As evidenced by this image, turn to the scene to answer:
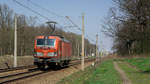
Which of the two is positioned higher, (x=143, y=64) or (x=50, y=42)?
(x=50, y=42)

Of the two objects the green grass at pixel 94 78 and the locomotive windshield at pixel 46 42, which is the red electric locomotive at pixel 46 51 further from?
the green grass at pixel 94 78

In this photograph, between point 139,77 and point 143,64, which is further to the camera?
point 143,64

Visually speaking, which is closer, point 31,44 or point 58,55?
point 58,55

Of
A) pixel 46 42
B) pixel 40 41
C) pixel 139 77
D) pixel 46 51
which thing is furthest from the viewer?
pixel 40 41

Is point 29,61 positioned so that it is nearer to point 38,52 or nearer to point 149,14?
point 38,52

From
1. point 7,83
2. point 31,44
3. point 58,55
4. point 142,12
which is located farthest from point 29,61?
point 7,83

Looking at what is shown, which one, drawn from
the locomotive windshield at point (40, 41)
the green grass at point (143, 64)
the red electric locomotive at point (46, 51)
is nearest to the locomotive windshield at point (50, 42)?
the red electric locomotive at point (46, 51)

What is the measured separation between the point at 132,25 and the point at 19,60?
1849cm

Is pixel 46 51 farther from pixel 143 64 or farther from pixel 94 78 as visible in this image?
pixel 143 64

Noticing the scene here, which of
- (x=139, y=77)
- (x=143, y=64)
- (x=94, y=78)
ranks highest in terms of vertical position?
(x=143, y=64)

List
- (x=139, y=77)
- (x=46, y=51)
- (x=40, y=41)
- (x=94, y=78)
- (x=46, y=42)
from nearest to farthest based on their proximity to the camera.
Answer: (x=139, y=77) < (x=94, y=78) < (x=46, y=51) < (x=46, y=42) < (x=40, y=41)

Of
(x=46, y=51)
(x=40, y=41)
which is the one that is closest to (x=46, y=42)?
(x=40, y=41)

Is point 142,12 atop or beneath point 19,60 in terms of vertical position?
atop

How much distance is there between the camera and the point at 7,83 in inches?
535
